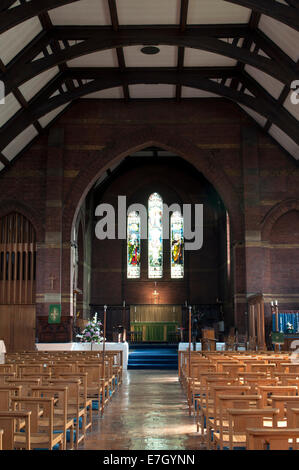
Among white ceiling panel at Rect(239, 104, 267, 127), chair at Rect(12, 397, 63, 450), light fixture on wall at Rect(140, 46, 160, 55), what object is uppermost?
light fixture on wall at Rect(140, 46, 160, 55)

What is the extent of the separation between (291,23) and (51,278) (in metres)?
12.5

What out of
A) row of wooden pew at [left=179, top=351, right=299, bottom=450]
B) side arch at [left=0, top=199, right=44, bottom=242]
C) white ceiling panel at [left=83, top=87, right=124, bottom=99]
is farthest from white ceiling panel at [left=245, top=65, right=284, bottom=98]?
row of wooden pew at [left=179, top=351, right=299, bottom=450]

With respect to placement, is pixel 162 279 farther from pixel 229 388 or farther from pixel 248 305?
pixel 229 388

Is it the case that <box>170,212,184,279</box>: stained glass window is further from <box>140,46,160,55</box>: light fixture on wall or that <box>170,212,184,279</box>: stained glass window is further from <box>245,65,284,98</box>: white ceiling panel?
<box>140,46,160,55</box>: light fixture on wall

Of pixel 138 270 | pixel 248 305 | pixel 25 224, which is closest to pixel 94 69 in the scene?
pixel 25 224

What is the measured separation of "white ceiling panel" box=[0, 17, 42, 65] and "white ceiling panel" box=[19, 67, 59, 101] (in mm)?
2012

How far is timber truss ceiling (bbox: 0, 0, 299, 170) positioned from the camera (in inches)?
603

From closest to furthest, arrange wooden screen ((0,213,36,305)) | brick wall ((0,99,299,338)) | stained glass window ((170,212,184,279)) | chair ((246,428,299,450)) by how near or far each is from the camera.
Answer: chair ((246,428,299,450)) → brick wall ((0,99,299,338)) → wooden screen ((0,213,36,305)) → stained glass window ((170,212,184,279))

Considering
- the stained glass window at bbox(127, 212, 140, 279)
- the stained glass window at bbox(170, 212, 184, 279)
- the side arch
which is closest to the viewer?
the side arch

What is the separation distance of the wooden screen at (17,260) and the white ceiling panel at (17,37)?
7569mm

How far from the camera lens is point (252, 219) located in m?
21.2

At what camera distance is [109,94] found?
21.7 metres

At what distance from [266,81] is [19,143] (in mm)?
9267

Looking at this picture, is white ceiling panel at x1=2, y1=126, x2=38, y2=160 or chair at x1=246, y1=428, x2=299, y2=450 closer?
chair at x1=246, y1=428, x2=299, y2=450
